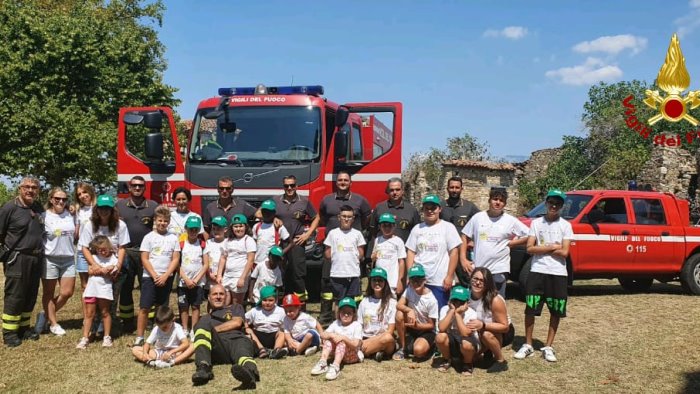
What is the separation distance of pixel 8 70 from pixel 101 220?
14372 millimetres

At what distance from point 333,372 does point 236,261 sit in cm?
189

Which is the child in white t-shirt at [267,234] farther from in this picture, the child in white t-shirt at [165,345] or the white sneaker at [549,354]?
the white sneaker at [549,354]

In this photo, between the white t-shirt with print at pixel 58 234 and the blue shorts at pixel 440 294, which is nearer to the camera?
the blue shorts at pixel 440 294

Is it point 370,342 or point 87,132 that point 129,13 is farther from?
point 370,342

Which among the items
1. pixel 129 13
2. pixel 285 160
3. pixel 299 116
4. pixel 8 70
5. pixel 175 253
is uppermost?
pixel 129 13

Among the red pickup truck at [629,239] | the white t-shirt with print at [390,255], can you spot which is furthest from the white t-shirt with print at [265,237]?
the red pickup truck at [629,239]

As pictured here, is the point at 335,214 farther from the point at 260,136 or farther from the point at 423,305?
the point at 260,136

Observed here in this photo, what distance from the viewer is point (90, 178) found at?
21.1 m

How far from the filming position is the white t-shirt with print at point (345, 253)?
6.92 metres

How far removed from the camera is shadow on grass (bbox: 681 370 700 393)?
5414 millimetres

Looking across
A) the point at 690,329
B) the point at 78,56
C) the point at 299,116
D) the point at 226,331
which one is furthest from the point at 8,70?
the point at 690,329

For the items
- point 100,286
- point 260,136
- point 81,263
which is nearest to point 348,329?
point 100,286

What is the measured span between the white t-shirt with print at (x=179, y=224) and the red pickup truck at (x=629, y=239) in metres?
4.78

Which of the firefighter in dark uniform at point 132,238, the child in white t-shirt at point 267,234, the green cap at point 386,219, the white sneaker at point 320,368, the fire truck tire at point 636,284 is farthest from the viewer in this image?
the fire truck tire at point 636,284
